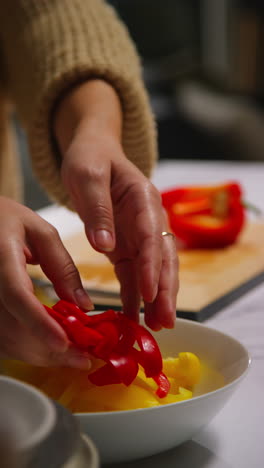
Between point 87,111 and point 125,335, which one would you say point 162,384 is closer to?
point 125,335

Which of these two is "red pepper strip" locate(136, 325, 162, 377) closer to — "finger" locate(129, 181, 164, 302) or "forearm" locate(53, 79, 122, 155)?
"finger" locate(129, 181, 164, 302)

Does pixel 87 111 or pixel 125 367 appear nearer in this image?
pixel 125 367

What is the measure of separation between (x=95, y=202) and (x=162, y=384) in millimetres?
197

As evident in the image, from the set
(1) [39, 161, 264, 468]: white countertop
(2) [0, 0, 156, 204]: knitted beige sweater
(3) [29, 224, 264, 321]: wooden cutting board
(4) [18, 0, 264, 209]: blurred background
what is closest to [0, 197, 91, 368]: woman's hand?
(1) [39, 161, 264, 468]: white countertop

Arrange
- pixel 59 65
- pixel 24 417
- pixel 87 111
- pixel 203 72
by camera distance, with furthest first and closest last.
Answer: pixel 203 72 → pixel 59 65 → pixel 87 111 → pixel 24 417

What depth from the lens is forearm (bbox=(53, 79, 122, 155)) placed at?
83 centimetres

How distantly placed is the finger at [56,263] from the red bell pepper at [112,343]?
2cm

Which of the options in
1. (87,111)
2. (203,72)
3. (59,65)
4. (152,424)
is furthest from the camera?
(203,72)

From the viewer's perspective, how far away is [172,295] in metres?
0.57

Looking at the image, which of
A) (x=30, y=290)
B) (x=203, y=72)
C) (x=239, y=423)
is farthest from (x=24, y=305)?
(x=203, y=72)

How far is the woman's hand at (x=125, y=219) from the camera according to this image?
0.56m

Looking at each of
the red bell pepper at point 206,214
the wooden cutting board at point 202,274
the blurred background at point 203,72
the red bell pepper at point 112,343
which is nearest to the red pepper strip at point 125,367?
the red bell pepper at point 112,343

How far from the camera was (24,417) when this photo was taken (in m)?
0.34

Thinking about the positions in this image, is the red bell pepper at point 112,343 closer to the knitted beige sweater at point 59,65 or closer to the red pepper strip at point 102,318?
the red pepper strip at point 102,318
